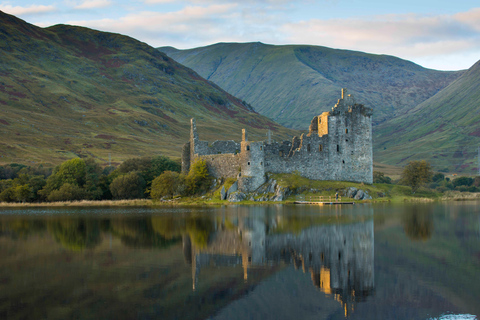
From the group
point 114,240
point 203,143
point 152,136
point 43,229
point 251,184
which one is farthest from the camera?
point 152,136

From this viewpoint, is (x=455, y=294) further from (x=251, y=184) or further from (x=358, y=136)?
(x=358, y=136)

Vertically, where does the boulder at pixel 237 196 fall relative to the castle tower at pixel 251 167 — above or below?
below

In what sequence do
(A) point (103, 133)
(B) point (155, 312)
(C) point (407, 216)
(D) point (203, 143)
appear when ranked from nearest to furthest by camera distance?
(B) point (155, 312)
(C) point (407, 216)
(D) point (203, 143)
(A) point (103, 133)

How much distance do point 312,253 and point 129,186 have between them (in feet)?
141

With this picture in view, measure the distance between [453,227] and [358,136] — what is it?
2756cm

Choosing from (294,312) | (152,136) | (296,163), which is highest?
(152,136)

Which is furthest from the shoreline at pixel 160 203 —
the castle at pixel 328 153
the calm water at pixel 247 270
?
the calm water at pixel 247 270

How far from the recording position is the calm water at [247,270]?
14398 millimetres

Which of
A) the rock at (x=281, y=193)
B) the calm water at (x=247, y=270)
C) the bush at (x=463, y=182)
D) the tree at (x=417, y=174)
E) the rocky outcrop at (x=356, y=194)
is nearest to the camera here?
the calm water at (x=247, y=270)

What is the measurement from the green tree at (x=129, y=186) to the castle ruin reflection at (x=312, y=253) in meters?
32.3

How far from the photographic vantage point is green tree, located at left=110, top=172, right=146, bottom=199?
2420 inches

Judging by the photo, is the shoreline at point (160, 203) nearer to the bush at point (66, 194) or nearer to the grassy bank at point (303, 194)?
the grassy bank at point (303, 194)

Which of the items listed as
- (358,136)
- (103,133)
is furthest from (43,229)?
(103,133)

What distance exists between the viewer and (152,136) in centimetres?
16225
